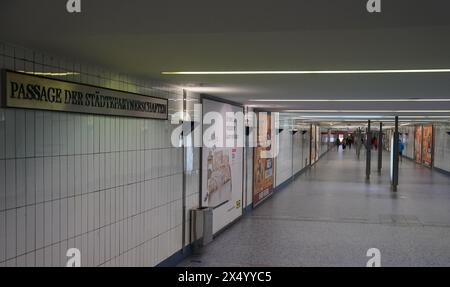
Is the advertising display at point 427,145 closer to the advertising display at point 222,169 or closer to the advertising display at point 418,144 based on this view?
the advertising display at point 418,144

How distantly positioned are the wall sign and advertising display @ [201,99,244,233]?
8.18 feet

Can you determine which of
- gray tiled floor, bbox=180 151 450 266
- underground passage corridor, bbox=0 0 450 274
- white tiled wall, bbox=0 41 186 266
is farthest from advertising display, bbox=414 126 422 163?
white tiled wall, bbox=0 41 186 266

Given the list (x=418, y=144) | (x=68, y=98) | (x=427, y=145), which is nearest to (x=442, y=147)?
(x=427, y=145)

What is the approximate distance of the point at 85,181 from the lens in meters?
4.19

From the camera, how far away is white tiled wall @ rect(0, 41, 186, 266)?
3.30m

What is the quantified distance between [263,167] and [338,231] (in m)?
4.37

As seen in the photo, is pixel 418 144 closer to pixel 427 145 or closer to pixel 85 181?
pixel 427 145

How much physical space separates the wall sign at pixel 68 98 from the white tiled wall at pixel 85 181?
7 cm

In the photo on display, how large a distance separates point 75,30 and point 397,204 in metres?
11.2

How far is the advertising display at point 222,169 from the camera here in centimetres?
782

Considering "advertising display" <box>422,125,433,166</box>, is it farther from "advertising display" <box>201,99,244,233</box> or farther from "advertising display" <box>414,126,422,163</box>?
"advertising display" <box>201,99,244,233</box>

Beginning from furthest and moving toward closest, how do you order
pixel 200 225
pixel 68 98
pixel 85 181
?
pixel 200 225, pixel 85 181, pixel 68 98
